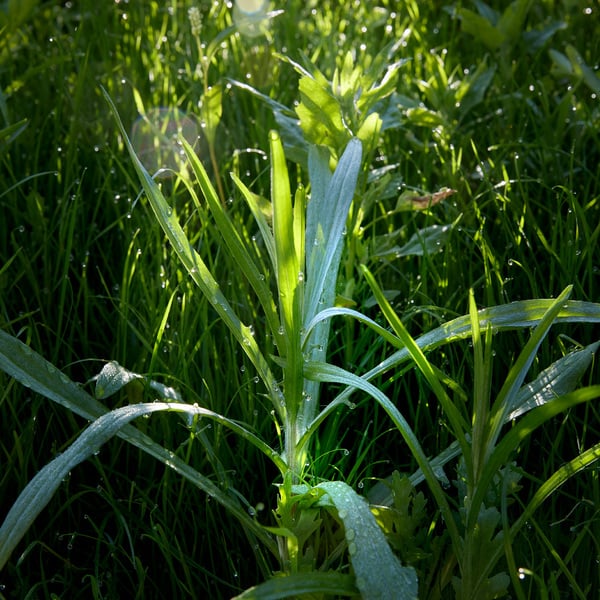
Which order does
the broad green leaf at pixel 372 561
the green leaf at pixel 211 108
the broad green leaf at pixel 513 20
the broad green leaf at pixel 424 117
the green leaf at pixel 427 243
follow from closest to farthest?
the broad green leaf at pixel 372 561
the green leaf at pixel 427 243
the green leaf at pixel 211 108
the broad green leaf at pixel 424 117
the broad green leaf at pixel 513 20

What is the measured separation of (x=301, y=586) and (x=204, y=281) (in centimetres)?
43

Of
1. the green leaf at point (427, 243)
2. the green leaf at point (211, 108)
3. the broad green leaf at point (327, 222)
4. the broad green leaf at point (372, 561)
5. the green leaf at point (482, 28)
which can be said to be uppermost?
the green leaf at point (482, 28)

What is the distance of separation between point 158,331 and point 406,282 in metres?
0.52

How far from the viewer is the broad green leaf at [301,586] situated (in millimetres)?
868

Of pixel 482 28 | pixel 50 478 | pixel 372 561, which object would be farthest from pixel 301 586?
pixel 482 28

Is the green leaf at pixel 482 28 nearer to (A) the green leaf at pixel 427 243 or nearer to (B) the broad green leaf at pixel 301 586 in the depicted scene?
(A) the green leaf at pixel 427 243

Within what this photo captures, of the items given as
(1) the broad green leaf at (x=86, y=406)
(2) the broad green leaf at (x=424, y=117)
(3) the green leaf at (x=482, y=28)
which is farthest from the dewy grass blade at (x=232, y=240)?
(3) the green leaf at (x=482, y=28)

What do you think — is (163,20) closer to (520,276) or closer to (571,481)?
(520,276)

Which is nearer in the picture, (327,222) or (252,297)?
(327,222)

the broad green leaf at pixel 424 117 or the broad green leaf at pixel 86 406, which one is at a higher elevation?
the broad green leaf at pixel 424 117

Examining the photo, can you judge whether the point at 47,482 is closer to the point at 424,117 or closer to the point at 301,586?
the point at 301,586

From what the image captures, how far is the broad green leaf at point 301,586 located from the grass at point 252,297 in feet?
0.29

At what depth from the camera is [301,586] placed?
90cm

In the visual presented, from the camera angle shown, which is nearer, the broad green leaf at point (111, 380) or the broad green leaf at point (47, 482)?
the broad green leaf at point (47, 482)
